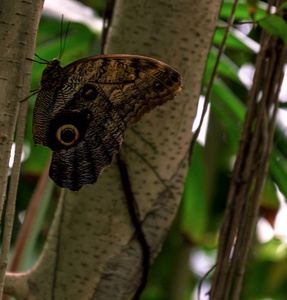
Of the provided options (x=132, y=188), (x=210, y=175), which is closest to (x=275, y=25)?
(x=132, y=188)

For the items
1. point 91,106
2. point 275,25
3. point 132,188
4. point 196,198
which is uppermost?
point 275,25

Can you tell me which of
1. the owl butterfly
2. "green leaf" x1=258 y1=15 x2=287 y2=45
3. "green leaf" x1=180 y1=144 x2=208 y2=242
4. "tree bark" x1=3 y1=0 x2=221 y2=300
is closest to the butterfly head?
the owl butterfly

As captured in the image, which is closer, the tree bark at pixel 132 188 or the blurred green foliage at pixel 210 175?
the tree bark at pixel 132 188

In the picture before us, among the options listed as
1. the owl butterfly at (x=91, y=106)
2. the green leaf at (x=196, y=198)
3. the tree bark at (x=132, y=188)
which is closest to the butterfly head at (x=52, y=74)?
the owl butterfly at (x=91, y=106)

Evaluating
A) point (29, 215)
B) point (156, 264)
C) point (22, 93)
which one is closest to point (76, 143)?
point (22, 93)

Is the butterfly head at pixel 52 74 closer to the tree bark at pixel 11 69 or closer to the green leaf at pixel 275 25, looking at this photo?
the tree bark at pixel 11 69

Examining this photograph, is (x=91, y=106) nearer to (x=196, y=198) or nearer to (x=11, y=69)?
(x=11, y=69)

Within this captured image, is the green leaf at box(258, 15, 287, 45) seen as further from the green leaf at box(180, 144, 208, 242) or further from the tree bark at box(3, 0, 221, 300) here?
the green leaf at box(180, 144, 208, 242)
